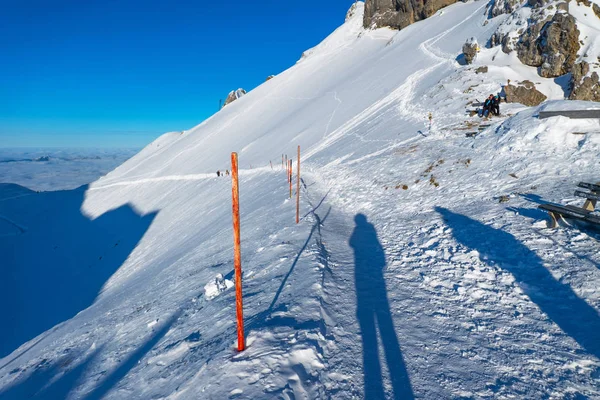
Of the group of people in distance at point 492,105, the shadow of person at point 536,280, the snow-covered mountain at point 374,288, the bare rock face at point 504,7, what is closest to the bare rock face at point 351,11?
the bare rock face at point 504,7

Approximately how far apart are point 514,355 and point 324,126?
34293 mm

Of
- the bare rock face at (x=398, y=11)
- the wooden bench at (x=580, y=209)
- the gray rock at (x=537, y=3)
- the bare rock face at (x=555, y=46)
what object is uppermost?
the bare rock face at (x=398, y=11)

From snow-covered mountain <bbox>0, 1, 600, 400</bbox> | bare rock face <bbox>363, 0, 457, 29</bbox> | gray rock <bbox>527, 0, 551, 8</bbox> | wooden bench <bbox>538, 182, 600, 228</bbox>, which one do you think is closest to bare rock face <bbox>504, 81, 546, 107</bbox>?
snow-covered mountain <bbox>0, 1, 600, 400</bbox>

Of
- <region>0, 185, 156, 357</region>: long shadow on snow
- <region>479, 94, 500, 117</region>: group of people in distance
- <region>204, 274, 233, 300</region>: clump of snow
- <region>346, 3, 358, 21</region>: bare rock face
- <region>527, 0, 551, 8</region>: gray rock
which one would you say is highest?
<region>346, 3, 358, 21</region>: bare rock face

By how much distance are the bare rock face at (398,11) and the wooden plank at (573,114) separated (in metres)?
72.6

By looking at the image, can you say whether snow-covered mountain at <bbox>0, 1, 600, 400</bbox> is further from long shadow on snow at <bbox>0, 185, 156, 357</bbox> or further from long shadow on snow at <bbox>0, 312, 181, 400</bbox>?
long shadow on snow at <bbox>0, 185, 156, 357</bbox>

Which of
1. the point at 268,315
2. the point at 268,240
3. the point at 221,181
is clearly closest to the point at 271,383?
the point at 268,315

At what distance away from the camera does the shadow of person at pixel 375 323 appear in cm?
414

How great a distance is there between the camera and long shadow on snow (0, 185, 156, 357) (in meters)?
18.1

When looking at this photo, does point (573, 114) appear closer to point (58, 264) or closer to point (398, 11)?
point (58, 264)

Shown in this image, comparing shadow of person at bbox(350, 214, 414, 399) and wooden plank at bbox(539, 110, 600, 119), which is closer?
shadow of person at bbox(350, 214, 414, 399)

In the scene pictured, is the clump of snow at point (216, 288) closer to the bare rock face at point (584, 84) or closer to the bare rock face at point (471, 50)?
the bare rock face at point (584, 84)

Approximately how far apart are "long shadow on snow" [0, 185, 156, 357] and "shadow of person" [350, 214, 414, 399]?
1731cm

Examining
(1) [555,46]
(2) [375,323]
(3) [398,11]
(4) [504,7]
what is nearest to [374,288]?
(2) [375,323]
